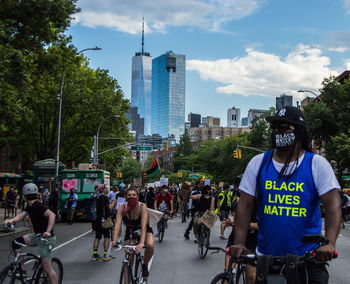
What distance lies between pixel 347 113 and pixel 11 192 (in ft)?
97.3

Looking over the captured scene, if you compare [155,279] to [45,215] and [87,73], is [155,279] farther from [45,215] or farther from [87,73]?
[87,73]

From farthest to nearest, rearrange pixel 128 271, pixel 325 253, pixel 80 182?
1. pixel 80 182
2. pixel 128 271
3. pixel 325 253

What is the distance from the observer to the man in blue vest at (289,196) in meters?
3.12

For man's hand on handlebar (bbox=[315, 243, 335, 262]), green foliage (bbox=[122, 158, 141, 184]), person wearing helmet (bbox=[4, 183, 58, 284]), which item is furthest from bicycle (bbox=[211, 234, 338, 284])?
green foliage (bbox=[122, 158, 141, 184])

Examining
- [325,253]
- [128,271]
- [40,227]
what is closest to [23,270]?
[40,227]

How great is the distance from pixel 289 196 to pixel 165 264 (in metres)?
8.37

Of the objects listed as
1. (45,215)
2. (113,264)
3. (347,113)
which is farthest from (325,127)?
(45,215)

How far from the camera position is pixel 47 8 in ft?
60.7

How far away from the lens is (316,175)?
125 inches

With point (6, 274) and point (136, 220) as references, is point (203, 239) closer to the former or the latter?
point (136, 220)

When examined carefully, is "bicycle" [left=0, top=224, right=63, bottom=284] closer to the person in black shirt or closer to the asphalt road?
the asphalt road

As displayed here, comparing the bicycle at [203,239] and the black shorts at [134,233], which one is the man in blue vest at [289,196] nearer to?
the black shorts at [134,233]

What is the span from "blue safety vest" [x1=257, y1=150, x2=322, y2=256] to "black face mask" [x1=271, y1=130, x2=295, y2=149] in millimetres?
147

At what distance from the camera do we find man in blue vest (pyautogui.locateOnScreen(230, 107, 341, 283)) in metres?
3.12
